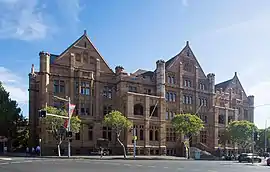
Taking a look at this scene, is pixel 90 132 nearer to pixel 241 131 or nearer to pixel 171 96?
pixel 171 96

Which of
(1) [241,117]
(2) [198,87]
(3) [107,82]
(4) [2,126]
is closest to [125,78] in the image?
(3) [107,82]

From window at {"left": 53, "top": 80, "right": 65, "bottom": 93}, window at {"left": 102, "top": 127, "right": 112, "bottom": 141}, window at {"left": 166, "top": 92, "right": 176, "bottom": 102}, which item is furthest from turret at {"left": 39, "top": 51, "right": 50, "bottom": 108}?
window at {"left": 166, "top": 92, "right": 176, "bottom": 102}

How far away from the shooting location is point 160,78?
2886 inches

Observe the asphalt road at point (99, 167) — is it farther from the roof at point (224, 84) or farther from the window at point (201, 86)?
the roof at point (224, 84)

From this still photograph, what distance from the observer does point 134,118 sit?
223ft

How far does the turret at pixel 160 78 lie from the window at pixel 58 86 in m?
19.1

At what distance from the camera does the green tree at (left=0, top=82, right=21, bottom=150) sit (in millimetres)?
70250

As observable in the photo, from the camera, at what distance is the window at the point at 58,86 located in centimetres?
6429

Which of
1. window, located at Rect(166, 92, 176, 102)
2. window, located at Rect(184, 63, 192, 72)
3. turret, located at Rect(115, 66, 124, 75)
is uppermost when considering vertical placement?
window, located at Rect(184, 63, 192, 72)

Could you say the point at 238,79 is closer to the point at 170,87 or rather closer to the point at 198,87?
the point at 198,87

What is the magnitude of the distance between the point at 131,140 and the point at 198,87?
22.7 meters

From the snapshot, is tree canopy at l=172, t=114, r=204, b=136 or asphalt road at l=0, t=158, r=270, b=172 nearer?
asphalt road at l=0, t=158, r=270, b=172

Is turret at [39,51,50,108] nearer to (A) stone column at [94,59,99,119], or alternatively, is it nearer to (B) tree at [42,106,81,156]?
(B) tree at [42,106,81,156]

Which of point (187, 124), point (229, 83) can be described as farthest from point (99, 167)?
point (229, 83)
